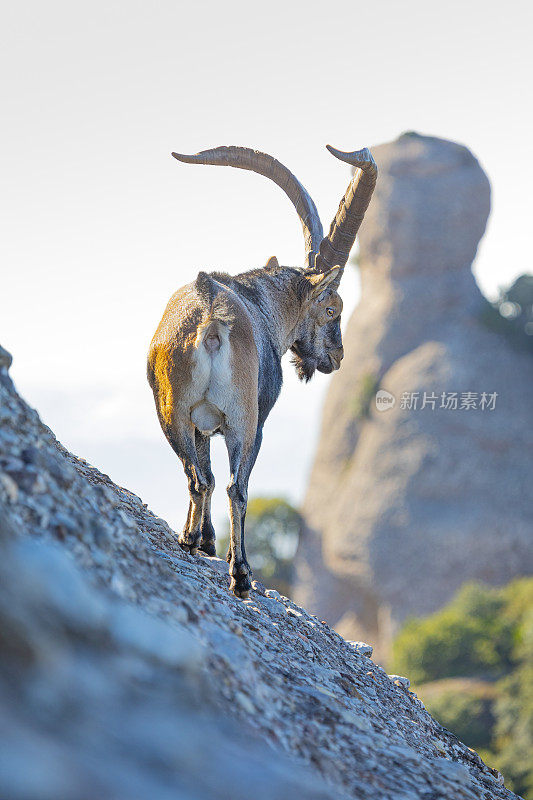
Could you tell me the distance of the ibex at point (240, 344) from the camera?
6.86 m

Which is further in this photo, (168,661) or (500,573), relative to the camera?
(500,573)

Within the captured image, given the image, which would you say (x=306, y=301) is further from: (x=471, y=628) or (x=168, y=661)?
(x=471, y=628)

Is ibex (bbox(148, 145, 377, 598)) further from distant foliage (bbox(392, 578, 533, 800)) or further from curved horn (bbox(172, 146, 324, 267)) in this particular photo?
distant foliage (bbox(392, 578, 533, 800))

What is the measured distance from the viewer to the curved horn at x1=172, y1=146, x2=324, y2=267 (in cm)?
957

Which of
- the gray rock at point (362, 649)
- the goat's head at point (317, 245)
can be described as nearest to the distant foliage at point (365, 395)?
the goat's head at point (317, 245)

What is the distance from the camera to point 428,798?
454cm

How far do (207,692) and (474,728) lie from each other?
2956cm

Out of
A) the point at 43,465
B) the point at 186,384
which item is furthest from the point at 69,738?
the point at 186,384

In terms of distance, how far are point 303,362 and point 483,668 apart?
2820 centimetres

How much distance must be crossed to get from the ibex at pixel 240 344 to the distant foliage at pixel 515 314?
3882 cm

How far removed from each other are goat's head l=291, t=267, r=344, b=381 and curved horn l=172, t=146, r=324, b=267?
0.60 m

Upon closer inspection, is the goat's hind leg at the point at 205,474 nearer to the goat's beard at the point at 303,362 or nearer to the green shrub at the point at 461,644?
the goat's beard at the point at 303,362

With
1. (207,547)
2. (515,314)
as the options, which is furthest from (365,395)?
(207,547)

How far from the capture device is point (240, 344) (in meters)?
6.94
